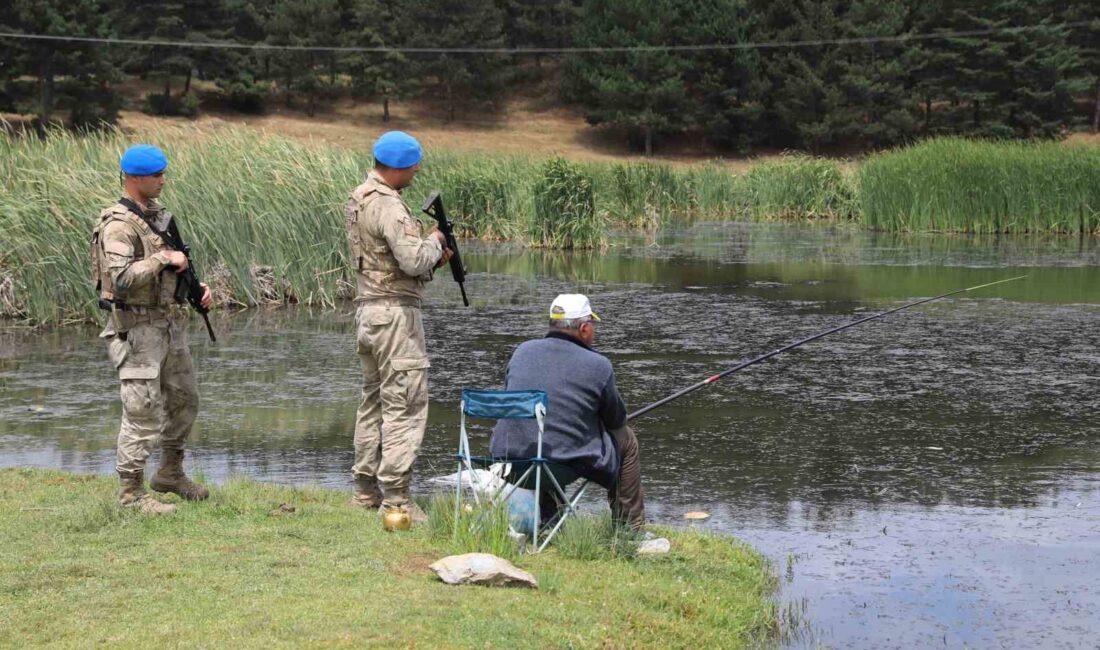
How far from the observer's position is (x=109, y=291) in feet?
23.1

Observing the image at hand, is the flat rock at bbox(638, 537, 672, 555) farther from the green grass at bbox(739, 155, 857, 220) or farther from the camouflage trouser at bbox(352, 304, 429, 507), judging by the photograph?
the green grass at bbox(739, 155, 857, 220)

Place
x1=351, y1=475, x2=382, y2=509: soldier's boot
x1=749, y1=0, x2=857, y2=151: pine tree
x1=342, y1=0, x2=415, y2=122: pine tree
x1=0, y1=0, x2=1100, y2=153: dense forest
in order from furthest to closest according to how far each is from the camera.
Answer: x1=342, y1=0, x2=415, y2=122: pine tree < x1=749, y1=0, x2=857, y2=151: pine tree < x1=0, y1=0, x2=1100, y2=153: dense forest < x1=351, y1=475, x2=382, y2=509: soldier's boot

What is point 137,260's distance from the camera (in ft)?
23.3

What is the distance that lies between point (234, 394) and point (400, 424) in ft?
15.5

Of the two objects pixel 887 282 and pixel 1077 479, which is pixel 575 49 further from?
pixel 1077 479

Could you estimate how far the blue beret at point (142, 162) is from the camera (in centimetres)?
710

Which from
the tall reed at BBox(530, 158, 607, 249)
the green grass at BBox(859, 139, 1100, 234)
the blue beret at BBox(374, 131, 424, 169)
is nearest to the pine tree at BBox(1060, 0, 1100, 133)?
the green grass at BBox(859, 139, 1100, 234)

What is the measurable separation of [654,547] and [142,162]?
10.1 feet

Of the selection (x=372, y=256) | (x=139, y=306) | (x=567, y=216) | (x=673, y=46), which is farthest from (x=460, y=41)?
(x=139, y=306)

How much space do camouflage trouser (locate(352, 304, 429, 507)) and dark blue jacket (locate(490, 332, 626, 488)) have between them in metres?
0.68

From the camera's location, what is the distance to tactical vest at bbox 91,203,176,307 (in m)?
7.05

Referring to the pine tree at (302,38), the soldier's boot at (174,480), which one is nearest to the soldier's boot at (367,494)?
the soldier's boot at (174,480)

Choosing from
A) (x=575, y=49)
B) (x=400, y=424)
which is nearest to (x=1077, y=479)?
(x=400, y=424)

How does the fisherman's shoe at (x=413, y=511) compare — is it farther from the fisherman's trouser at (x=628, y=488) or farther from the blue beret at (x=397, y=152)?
the blue beret at (x=397, y=152)
